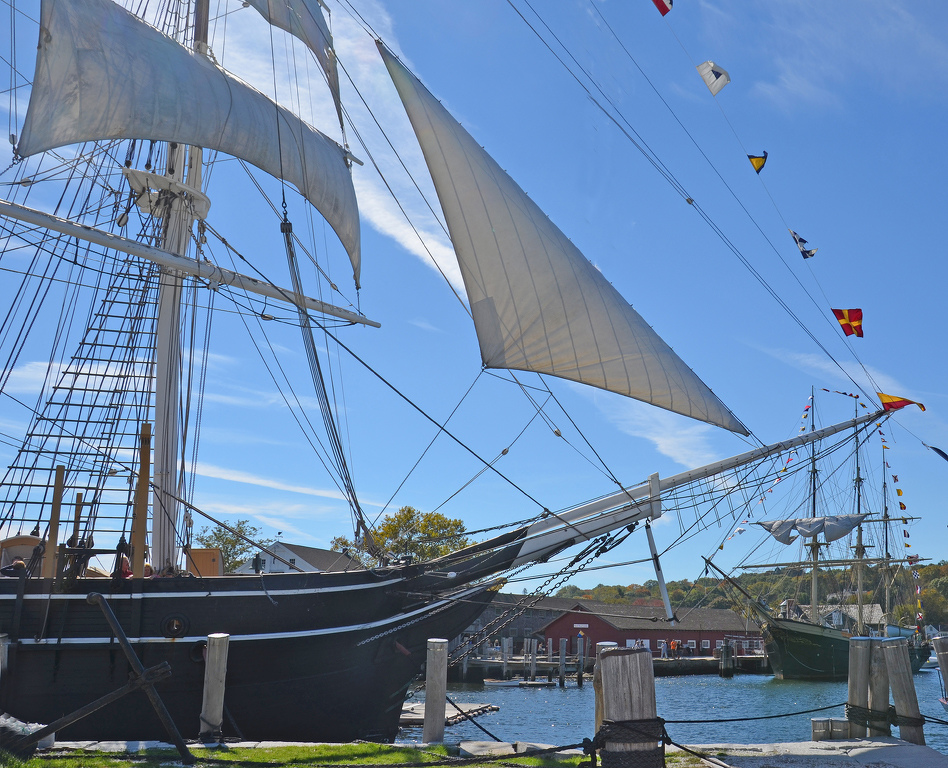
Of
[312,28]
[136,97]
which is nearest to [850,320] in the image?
[136,97]

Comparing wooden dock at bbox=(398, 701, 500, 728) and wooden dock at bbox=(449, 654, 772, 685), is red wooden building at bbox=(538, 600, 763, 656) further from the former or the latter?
wooden dock at bbox=(398, 701, 500, 728)

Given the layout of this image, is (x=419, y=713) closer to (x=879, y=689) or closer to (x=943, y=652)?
(x=879, y=689)

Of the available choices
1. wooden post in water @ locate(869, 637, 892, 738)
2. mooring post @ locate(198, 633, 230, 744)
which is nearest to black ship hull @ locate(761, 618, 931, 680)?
wooden post in water @ locate(869, 637, 892, 738)

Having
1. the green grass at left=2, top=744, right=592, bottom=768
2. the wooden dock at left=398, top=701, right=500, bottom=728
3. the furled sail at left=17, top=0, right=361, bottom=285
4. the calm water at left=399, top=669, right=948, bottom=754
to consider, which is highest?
the furled sail at left=17, top=0, right=361, bottom=285

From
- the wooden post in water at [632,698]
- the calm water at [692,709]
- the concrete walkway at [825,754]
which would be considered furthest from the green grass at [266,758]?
the calm water at [692,709]

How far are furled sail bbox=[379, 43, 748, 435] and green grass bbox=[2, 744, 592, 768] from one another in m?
5.63

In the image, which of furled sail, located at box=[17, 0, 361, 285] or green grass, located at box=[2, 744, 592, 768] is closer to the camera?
green grass, located at box=[2, 744, 592, 768]

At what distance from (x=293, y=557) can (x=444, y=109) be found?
40.3 meters

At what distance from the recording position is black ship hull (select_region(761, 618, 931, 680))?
47531 millimetres

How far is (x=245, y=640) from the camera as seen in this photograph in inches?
474

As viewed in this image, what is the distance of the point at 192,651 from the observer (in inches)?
468

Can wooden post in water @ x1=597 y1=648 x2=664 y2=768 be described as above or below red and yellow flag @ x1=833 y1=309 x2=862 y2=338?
below

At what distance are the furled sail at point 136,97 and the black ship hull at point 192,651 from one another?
30.1 feet

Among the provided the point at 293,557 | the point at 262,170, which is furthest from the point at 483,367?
the point at 293,557
